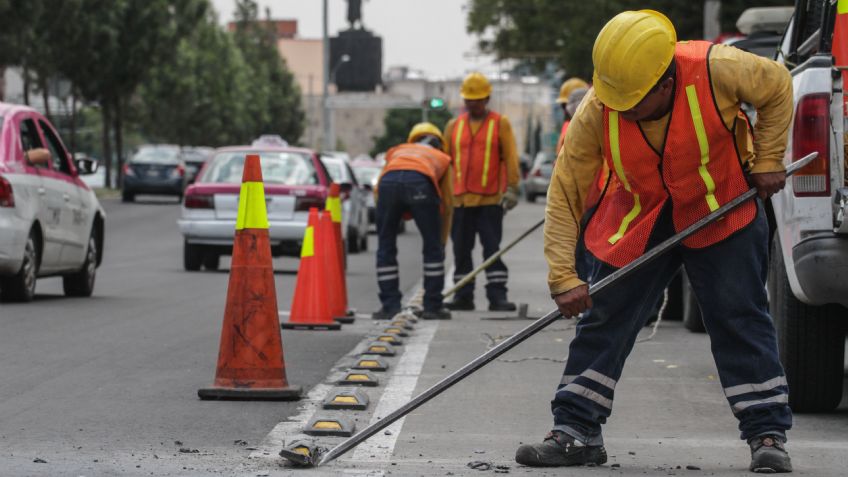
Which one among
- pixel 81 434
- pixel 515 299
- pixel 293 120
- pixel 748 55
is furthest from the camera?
pixel 293 120

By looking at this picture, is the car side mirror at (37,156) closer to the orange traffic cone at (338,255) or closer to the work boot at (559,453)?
the orange traffic cone at (338,255)

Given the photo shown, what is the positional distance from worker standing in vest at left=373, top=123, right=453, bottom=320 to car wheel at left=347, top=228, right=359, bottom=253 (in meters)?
11.7

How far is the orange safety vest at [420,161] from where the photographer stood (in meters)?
13.6

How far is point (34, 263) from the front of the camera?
1384cm

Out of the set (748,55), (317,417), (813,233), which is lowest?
(317,417)

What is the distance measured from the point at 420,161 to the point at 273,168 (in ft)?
22.0

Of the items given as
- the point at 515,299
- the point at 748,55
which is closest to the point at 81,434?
the point at 748,55

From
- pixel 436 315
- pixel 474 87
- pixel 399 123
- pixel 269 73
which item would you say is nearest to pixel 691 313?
pixel 436 315

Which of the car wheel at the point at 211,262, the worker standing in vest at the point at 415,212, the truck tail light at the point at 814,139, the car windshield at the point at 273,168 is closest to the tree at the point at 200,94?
the car wheel at the point at 211,262

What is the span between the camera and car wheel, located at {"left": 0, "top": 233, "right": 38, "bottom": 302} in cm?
1359

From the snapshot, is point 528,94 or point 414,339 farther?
point 528,94

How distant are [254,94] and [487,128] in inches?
3534

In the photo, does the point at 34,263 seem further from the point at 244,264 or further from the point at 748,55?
the point at 748,55

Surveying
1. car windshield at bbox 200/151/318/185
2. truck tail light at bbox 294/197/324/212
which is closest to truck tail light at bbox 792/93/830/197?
truck tail light at bbox 294/197/324/212
